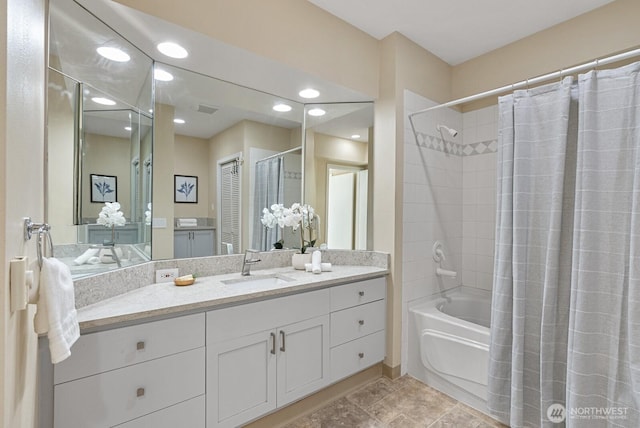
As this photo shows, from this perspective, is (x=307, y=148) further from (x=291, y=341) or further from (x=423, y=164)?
(x=291, y=341)

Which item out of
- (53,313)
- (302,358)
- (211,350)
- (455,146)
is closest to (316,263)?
(302,358)

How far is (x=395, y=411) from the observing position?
6.51ft

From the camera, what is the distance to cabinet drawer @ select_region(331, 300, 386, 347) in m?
2.03

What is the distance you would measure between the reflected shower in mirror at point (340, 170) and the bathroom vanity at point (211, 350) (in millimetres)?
541

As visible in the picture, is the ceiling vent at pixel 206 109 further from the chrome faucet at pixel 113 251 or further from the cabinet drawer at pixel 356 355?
the cabinet drawer at pixel 356 355

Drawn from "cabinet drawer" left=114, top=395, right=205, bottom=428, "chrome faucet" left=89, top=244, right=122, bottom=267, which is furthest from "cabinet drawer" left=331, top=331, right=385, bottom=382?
"chrome faucet" left=89, top=244, right=122, bottom=267

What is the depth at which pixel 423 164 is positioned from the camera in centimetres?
259

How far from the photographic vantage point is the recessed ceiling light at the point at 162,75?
6.33 feet

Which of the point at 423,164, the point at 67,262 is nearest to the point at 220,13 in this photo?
the point at 67,262

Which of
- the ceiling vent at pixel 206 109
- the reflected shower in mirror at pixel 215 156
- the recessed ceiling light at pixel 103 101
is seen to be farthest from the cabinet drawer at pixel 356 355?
the recessed ceiling light at pixel 103 101

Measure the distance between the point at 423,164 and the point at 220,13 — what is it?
6.14 ft

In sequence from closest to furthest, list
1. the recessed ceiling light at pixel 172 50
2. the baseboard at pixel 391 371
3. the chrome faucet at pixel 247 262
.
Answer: the recessed ceiling light at pixel 172 50 → the chrome faucet at pixel 247 262 → the baseboard at pixel 391 371

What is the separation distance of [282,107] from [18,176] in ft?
6.29

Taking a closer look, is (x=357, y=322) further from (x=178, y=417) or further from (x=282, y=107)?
(x=282, y=107)
